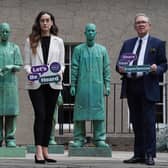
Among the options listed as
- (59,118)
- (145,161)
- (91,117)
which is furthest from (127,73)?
(59,118)

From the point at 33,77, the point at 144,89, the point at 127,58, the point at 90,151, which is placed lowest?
the point at 90,151

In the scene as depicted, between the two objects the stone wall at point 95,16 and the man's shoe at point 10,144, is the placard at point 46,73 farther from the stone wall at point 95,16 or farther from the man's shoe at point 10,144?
the stone wall at point 95,16

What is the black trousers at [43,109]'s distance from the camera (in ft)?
25.0

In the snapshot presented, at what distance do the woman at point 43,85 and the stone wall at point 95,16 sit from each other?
6.42 metres

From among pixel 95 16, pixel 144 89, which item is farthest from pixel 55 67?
pixel 95 16

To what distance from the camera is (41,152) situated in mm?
7750

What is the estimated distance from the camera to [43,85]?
7.67 m

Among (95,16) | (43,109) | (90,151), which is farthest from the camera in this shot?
(95,16)

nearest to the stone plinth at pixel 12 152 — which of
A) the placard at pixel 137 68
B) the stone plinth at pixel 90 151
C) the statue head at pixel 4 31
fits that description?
the stone plinth at pixel 90 151

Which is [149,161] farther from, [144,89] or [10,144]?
[10,144]

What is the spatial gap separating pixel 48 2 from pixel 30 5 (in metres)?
0.40

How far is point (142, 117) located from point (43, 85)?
1253mm

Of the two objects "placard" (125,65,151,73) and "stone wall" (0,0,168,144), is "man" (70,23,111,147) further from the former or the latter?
"stone wall" (0,0,168,144)

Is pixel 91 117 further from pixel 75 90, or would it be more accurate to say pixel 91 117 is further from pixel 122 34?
pixel 122 34
